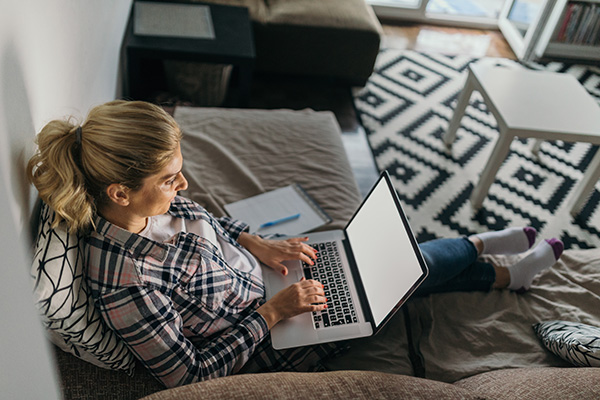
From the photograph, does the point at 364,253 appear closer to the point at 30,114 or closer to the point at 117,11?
the point at 30,114

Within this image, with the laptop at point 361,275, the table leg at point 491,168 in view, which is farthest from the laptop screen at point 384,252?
the table leg at point 491,168

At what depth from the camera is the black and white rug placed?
2305 mm

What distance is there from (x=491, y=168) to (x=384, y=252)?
1170mm

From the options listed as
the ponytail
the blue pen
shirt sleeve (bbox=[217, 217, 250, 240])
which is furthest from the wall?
the blue pen

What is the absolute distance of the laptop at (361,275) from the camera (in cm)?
118

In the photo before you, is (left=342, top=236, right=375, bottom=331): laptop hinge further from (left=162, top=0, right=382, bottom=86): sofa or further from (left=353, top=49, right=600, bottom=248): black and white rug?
(left=162, top=0, right=382, bottom=86): sofa

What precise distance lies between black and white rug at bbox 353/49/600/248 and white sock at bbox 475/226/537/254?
0.48 metres

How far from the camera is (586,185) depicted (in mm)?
2285

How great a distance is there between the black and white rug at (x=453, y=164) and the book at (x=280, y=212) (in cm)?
76

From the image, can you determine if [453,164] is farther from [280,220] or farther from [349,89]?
[280,220]

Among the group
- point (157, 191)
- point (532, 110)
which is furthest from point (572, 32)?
point (157, 191)

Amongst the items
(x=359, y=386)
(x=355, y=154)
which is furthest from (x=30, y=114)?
(x=355, y=154)

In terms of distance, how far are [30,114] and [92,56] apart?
24.8 inches

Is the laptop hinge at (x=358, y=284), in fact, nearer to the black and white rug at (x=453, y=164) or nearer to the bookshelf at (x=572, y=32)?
the black and white rug at (x=453, y=164)
